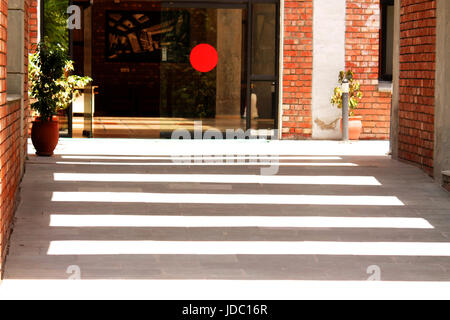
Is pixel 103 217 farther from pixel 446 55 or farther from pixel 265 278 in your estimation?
pixel 446 55

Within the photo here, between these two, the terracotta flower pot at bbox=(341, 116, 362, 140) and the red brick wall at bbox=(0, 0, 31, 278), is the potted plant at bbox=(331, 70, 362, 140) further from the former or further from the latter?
the red brick wall at bbox=(0, 0, 31, 278)

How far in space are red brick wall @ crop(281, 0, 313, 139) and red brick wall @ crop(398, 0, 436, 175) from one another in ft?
12.8

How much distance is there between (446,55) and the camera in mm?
10648

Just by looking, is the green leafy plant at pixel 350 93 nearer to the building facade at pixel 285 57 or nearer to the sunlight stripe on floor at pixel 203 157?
the building facade at pixel 285 57

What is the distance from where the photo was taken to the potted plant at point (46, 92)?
41.1 feet

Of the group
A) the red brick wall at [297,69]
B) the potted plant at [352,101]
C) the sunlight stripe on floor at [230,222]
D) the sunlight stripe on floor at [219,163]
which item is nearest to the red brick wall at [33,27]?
the red brick wall at [297,69]

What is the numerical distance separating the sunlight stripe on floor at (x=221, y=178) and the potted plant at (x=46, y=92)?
1.93 metres

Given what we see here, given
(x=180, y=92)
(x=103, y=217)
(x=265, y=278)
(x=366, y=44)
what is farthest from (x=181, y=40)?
(x=265, y=278)

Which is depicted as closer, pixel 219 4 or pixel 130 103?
pixel 219 4

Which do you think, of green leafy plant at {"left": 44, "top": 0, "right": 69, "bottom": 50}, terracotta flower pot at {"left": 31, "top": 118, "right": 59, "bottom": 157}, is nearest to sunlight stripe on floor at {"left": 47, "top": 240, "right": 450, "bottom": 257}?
terracotta flower pot at {"left": 31, "top": 118, "right": 59, "bottom": 157}

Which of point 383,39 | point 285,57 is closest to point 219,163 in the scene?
point 285,57

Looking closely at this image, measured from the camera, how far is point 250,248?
754 cm

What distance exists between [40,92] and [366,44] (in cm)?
658

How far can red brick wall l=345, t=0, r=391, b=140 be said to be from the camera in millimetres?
16484
